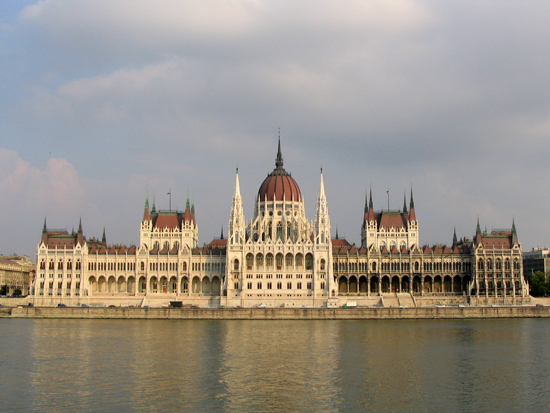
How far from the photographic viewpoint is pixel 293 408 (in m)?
46.9

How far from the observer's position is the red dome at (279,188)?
144 m

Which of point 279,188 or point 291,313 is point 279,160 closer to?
point 279,188

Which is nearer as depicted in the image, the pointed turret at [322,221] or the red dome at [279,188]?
the pointed turret at [322,221]

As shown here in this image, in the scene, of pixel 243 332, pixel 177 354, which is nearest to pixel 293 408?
pixel 177 354

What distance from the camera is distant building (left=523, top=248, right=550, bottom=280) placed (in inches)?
7062

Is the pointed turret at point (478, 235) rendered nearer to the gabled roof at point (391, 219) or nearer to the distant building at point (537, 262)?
the gabled roof at point (391, 219)

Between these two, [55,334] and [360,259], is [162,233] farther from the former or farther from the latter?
[55,334]

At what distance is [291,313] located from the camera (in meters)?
115

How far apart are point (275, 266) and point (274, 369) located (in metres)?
72.7

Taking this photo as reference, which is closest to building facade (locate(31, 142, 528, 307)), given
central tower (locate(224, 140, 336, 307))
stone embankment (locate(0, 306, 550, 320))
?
central tower (locate(224, 140, 336, 307))

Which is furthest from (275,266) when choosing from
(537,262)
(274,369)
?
→ (537,262)

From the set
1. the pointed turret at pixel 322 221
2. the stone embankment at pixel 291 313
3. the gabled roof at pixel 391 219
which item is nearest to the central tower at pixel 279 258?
the pointed turret at pixel 322 221

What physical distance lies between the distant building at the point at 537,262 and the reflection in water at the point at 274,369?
295 feet

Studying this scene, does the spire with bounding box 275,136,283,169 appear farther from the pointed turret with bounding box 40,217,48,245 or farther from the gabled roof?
the pointed turret with bounding box 40,217,48,245
